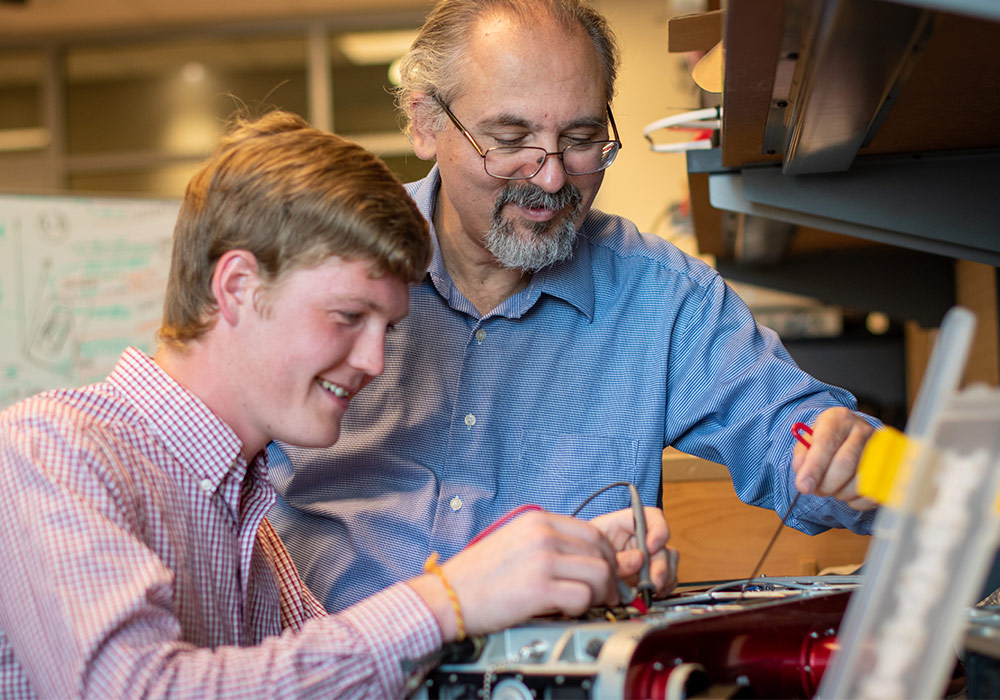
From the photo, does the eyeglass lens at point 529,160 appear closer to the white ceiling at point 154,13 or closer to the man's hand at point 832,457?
the man's hand at point 832,457

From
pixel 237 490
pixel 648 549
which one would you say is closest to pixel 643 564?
pixel 648 549

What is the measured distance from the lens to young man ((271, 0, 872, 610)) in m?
1.27

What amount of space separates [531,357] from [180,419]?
2.00ft

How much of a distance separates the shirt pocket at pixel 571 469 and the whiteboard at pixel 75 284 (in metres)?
2.21

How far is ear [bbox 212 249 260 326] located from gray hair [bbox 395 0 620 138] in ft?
1.93

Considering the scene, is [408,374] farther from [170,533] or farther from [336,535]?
[170,533]

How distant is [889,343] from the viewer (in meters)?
2.87

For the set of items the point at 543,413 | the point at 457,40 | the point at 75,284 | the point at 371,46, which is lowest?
the point at 75,284

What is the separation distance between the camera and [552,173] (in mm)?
1283

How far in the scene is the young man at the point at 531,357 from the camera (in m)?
1.27

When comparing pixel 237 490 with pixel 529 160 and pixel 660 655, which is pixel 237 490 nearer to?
pixel 660 655

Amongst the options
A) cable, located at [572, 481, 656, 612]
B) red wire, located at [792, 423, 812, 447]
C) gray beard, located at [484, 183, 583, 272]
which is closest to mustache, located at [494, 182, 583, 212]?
gray beard, located at [484, 183, 583, 272]

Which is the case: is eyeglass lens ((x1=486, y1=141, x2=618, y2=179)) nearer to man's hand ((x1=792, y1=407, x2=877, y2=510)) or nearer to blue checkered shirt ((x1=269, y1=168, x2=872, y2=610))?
blue checkered shirt ((x1=269, y1=168, x2=872, y2=610))

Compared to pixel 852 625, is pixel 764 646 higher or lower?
lower
